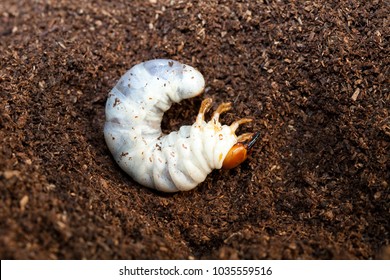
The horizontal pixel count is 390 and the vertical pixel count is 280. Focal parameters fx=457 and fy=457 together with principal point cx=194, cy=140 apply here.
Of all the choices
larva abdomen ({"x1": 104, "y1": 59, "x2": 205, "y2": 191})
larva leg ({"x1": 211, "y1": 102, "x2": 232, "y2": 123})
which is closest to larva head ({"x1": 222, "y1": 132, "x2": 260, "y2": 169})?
larva leg ({"x1": 211, "y1": 102, "x2": 232, "y2": 123})

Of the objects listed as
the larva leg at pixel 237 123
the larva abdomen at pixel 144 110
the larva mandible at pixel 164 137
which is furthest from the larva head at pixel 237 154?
the larva abdomen at pixel 144 110

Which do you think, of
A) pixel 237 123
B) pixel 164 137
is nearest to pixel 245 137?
pixel 237 123

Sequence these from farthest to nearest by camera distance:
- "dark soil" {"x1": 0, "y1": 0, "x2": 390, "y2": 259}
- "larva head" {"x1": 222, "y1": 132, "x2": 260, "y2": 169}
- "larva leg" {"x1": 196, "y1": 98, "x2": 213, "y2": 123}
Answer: "larva leg" {"x1": 196, "y1": 98, "x2": 213, "y2": 123} < "larva head" {"x1": 222, "y1": 132, "x2": 260, "y2": 169} < "dark soil" {"x1": 0, "y1": 0, "x2": 390, "y2": 259}

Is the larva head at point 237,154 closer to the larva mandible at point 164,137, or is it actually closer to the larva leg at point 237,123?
the larva mandible at point 164,137

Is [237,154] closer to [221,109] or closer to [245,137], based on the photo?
[245,137]

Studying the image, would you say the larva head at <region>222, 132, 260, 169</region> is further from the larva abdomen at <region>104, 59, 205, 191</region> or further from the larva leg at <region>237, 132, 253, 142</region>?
the larva abdomen at <region>104, 59, 205, 191</region>

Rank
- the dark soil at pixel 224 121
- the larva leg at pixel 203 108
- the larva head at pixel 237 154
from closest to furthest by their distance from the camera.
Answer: the dark soil at pixel 224 121 → the larva head at pixel 237 154 → the larva leg at pixel 203 108

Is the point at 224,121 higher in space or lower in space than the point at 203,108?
lower
